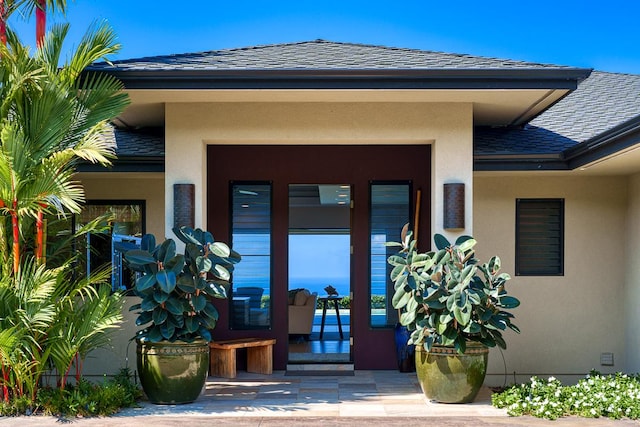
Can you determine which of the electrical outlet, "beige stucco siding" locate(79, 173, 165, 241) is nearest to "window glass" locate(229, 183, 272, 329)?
"beige stucco siding" locate(79, 173, 165, 241)

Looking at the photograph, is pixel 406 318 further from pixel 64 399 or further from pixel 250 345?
pixel 64 399

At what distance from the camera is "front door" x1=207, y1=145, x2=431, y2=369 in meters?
9.34

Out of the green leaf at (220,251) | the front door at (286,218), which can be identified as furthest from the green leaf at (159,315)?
the front door at (286,218)

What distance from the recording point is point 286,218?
934 centimetres

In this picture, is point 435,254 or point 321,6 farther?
point 321,6

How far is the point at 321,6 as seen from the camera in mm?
21953

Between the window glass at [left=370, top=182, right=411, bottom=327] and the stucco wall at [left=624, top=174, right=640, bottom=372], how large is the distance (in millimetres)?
2629

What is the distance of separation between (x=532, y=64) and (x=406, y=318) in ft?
9.05

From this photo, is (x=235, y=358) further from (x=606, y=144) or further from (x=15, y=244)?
(x=606, y=144)

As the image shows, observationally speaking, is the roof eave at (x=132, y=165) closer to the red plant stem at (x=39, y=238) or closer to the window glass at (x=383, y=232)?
the red plant stem at (x=39, y=238)

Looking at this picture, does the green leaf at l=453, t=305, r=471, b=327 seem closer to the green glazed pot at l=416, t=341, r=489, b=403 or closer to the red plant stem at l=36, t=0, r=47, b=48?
the green glazed pot at l=416, t=341, r=489, b=403

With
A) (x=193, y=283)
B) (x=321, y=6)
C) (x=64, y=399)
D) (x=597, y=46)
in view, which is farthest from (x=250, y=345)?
(x=597, y=46)

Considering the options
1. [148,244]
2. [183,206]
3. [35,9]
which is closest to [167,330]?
[148,244]

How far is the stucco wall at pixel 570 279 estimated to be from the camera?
9.35 meters
